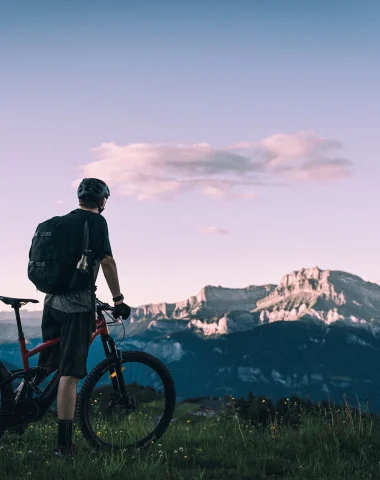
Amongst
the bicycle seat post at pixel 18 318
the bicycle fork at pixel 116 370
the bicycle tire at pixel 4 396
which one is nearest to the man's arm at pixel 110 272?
the bicycle fork at pixel 116 370

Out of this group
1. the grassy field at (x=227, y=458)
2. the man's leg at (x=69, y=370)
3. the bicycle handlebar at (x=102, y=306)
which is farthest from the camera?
the bicycle handlebar at (x=102, y=306)

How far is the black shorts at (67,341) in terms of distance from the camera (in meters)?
6.18

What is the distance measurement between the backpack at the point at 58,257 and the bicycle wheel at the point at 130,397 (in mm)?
1087

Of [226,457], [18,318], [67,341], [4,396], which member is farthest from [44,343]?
[226,457]

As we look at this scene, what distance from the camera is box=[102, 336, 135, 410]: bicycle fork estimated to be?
674cm

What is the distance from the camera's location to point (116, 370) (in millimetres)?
6758

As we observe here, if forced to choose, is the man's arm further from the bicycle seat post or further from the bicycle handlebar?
the bicycle seat post

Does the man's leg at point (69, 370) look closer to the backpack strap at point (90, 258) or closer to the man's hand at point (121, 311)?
the backpack strap at point (90, 258)

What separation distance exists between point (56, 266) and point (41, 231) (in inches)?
18.7

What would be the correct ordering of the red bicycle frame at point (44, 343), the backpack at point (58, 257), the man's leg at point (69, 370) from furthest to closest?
the red bicycle frame at point (44, 343)
the backpack at point (58, 257)
the man's leg at point (69, 370)

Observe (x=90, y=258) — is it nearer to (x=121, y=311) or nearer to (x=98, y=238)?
(x=98, y=238)

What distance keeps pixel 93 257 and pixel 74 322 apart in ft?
2.51

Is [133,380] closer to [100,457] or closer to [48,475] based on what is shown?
[100,457]

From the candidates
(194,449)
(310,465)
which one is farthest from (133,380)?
(310,465)
